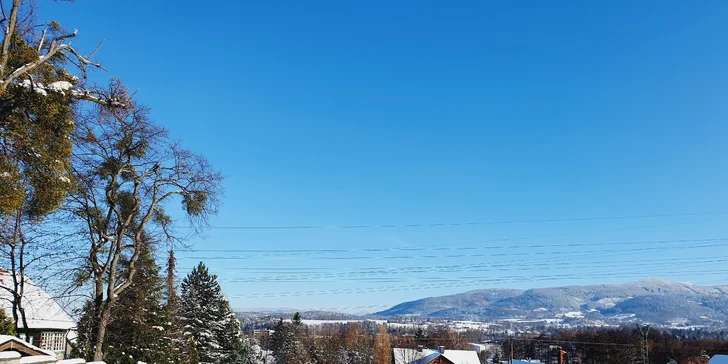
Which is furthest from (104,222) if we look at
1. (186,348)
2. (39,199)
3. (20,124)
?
(186,348)

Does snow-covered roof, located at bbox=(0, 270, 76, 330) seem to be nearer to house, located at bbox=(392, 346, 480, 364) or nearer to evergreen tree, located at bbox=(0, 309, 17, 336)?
evergreen tree, located at bbox=(0, 309, 17, 336)

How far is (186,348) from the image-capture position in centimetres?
3528

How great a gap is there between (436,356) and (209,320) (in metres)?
25.5

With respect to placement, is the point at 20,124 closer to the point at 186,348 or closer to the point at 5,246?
the point at 5,246

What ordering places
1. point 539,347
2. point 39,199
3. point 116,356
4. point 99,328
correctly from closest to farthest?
1. point 39,199
2. point 99,328
3. point 116,356
4. point 539,347

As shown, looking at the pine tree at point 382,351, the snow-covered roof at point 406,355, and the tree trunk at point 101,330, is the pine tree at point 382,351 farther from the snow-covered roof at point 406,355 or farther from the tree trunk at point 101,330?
the tree trunk at point 101,330

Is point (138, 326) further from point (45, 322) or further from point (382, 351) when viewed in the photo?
point (382, 351)

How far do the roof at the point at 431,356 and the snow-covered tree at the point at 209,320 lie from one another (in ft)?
69.3

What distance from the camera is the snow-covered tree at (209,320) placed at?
4351 centimetres

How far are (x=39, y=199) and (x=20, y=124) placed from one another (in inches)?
83.4

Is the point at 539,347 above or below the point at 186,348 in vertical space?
below

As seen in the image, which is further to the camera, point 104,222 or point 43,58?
point 104,222

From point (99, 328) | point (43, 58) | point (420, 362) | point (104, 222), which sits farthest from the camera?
point (420, 362)

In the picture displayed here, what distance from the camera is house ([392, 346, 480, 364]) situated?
2334 inches
